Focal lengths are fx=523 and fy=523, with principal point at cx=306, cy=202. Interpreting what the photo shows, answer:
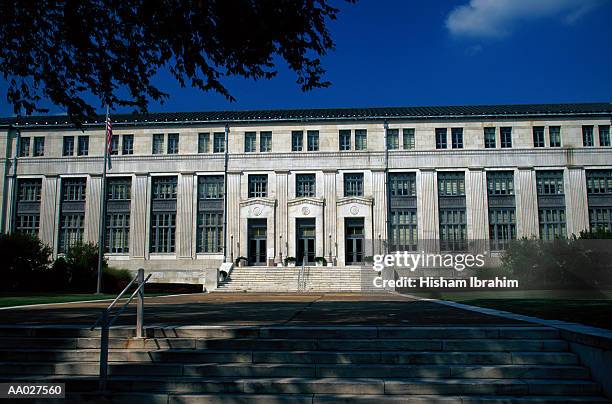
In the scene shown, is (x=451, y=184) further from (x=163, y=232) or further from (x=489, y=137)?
(x=163, y=232)

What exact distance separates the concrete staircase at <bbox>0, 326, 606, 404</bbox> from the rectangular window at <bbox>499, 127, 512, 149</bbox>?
4086 centimetres

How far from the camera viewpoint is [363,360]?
26.9 ft

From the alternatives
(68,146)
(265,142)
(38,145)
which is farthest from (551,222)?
(38,145)

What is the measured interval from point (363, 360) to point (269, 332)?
68.5 inches

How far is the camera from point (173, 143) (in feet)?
159

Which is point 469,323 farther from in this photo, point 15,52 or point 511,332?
point 15,52

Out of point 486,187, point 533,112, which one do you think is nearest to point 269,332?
point 486,187

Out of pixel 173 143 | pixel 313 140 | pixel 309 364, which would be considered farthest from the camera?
pixel 173 143

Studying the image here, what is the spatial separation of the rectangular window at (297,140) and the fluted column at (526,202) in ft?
63.0

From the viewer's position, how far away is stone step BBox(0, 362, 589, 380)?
7.78m

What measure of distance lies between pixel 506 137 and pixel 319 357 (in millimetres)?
43327

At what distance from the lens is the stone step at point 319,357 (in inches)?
320

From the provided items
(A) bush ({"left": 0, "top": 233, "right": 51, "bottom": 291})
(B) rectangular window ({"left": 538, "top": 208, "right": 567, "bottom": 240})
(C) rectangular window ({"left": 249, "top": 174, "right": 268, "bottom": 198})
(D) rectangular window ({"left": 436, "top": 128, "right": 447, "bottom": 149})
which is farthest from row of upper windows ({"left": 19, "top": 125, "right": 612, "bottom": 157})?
(A) bush ({"left": 0, "top": 233, "right": 51, "bottom": 291})

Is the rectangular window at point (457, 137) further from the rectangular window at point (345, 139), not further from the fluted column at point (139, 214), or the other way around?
the fluted column at point (139, 214)
